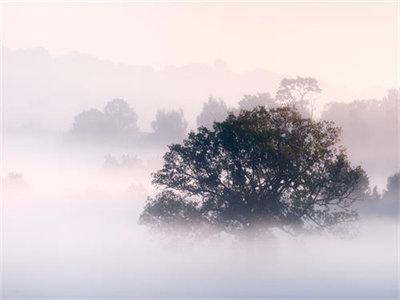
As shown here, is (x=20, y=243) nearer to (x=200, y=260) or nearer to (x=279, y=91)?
(x=200, y=260)

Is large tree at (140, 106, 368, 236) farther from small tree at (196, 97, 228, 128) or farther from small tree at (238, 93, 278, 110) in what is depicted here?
small tree at (196, 97, 228, 128)

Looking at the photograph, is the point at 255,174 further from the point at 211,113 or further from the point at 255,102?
the point at 211,113

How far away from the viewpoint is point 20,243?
257 feet

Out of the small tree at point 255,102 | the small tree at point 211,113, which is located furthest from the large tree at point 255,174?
the small tree at point 211,113

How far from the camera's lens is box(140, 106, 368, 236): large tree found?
194 feet

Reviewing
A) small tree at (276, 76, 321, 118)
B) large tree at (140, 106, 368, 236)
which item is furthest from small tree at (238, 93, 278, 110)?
large tree at (140, 106, 368, 236)

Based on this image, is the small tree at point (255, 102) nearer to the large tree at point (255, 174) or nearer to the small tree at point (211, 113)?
the small tree at point (211, 113)

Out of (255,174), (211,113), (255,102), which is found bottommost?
(255,174)

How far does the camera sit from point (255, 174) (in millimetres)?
59719

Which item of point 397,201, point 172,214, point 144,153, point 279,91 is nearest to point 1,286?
point 172,214

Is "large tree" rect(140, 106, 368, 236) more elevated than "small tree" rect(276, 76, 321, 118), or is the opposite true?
"small tree" rect(276, 76, 321, 118)

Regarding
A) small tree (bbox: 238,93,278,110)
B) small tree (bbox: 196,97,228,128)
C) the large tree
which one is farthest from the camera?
small tree (bbox: 196,97,228,128)

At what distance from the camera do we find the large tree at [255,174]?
194 feet

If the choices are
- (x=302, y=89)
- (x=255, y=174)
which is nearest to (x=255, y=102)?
(x=302, y=89)
